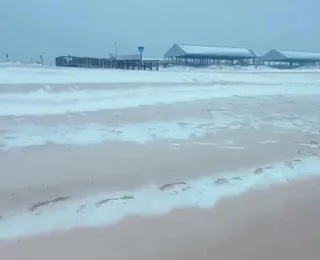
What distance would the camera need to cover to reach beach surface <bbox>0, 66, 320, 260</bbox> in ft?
11.9

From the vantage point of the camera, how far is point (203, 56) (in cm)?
5262

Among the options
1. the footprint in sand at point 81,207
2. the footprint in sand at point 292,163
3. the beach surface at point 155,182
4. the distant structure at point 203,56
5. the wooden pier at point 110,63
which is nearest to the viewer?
the beach surface at point 155,182

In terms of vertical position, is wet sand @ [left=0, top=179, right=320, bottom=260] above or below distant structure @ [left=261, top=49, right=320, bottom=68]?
above

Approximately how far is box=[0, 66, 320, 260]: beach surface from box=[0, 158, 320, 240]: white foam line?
1 cm

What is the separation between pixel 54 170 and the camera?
18.2ft

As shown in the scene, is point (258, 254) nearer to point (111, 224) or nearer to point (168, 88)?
point (111, 224)

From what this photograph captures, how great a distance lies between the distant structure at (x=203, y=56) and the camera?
5238 cm

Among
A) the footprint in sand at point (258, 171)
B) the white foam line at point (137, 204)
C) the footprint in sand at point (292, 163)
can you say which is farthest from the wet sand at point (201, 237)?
the footprint in sand at point (292, 163)

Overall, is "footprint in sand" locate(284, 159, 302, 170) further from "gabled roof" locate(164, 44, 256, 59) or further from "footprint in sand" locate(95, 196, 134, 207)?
"gabled roof" locate(164, 44, 256, 59)

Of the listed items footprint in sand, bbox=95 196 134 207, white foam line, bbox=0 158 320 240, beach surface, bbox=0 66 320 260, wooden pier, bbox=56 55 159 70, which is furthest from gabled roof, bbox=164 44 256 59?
footprint in sand, bbox=95 196 134 207

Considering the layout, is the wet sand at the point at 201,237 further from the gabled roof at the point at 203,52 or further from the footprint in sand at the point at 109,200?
the gabled roof at the point at 203,52

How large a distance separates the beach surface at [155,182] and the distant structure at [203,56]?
42642 mm

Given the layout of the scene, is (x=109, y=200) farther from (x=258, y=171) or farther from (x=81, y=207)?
(x=258, y=171)

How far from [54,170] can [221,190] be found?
7.54 feet
